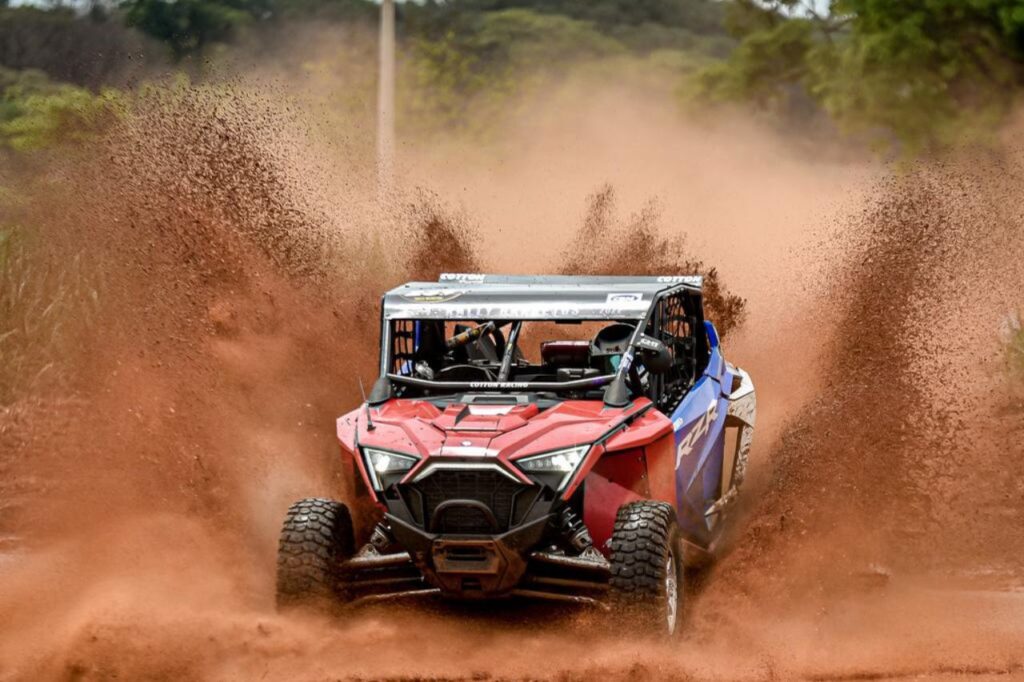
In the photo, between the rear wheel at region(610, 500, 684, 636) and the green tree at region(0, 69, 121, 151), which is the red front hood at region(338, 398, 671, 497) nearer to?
the rear wheel at region(610, 500, 684, 636)

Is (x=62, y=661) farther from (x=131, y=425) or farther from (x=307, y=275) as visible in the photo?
(x=307, y=275)

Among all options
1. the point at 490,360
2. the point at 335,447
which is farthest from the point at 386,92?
the point at 490,360

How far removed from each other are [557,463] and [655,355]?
1.10 metres

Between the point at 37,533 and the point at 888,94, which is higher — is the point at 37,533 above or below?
below

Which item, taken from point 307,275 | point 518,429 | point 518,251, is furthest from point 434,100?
point 518,429

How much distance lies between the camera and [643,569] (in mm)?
7613

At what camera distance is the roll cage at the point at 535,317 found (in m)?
8.77

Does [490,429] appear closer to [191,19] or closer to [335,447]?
[335,447]

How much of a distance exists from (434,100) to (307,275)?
1561 cm

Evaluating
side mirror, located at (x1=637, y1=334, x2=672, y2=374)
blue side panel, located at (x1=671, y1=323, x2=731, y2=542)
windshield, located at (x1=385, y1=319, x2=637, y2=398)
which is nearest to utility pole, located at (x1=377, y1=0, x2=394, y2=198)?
windshield, located at (x1=385, y1=319, x2=637, y2=398)

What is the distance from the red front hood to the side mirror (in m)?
0.20

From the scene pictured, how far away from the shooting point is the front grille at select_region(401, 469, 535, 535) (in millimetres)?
7789

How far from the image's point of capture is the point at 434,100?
1109 inches

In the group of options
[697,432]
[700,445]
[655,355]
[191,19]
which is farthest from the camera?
[191,19]
